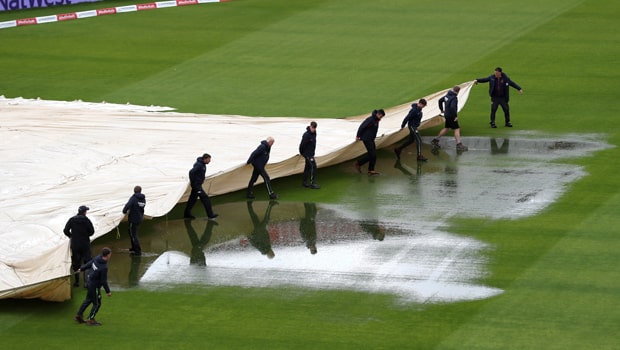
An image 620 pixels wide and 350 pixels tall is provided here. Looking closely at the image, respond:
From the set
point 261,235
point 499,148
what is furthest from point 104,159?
point 499,148

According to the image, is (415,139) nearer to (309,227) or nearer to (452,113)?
(452,113)

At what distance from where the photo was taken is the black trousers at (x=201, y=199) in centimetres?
2380

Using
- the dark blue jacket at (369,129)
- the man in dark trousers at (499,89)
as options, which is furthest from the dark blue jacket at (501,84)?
the dark blue jacket at (369,129)

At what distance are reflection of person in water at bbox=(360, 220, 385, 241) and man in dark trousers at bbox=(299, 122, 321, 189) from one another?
2.80 metres

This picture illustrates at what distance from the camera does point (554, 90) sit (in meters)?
34.8

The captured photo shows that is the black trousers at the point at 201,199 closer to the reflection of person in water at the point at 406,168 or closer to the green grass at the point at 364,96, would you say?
the green grass at the point at 364,96

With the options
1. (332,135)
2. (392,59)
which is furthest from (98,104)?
(392,59)

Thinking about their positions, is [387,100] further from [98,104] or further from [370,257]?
[370,257]

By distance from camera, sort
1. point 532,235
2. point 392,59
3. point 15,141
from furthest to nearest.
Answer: point 392,59 < point 15,141 < point 532,235

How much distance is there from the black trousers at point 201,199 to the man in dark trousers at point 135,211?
2.13 m

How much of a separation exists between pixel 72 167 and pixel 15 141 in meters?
2.58

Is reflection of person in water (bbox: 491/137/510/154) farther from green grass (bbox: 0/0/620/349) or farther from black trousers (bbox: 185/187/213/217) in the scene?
black trousers (bbox: 185/187/213/217)

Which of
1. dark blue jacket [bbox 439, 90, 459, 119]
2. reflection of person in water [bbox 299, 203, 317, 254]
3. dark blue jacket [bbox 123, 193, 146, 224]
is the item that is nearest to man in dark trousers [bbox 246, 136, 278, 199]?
reflection of person in water [bbox 299, 203, 317, 254]

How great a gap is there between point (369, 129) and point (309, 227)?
13.7ft
